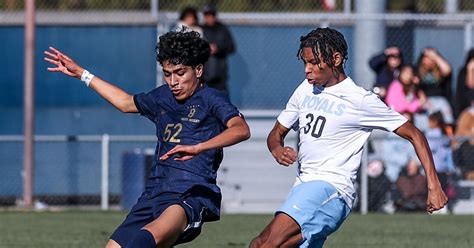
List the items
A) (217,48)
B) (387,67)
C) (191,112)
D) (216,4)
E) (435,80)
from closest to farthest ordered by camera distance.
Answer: (191,112), (217,48), (387,67), (435,80), (216,4)

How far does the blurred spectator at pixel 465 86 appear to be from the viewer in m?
15.9

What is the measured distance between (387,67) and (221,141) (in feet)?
29.9

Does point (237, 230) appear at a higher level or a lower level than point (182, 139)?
lower

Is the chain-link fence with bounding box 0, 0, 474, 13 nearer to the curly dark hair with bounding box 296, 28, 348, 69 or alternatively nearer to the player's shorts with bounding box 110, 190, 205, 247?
the curly dark hair with bounding box 296, 28, 348, 69

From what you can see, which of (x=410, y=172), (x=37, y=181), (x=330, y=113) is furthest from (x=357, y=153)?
(x=37, y=181)

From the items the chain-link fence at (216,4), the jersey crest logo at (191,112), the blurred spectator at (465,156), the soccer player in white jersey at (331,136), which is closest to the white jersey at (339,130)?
the soccer player in white jersey at (331,136)

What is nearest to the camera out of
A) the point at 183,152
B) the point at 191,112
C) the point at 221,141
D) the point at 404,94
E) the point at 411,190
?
the point at 183,152

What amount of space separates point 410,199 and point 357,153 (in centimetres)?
768

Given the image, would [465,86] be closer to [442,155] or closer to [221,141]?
[442,155]

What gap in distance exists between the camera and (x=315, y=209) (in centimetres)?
720

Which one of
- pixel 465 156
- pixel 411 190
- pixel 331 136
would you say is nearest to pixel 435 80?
pixel 465 156

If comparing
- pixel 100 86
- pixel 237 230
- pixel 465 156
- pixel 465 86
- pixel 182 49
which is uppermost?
pixel 182 49

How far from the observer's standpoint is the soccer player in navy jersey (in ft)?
23.0

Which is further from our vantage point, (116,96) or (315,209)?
(116,96)
